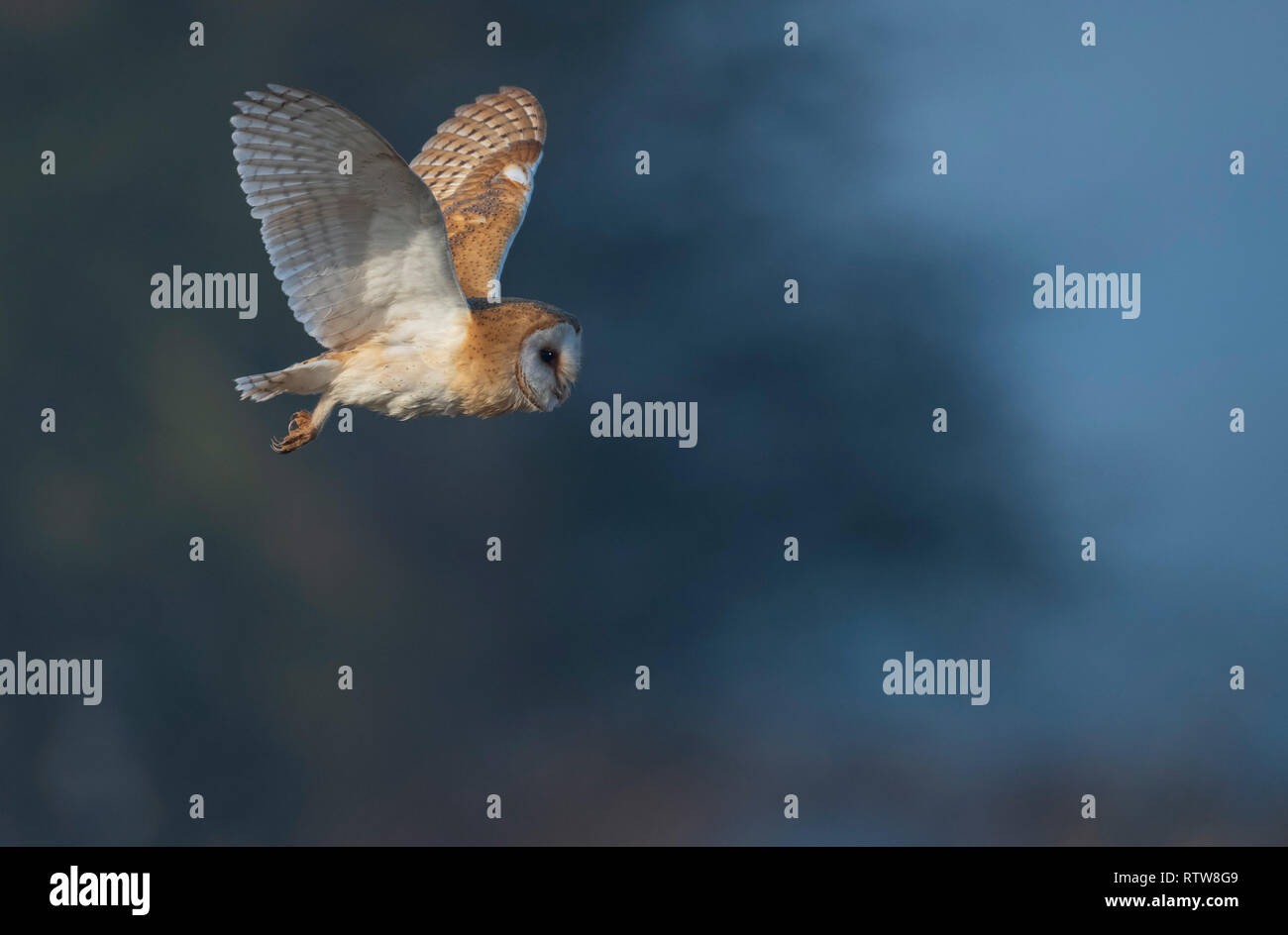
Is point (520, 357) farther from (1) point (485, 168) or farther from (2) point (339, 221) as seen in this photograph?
(1) point (485, 168)

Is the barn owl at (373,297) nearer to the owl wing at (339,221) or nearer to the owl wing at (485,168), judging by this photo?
the owl wing at (339,221)

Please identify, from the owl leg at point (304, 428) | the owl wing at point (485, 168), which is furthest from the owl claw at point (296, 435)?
the owl wing at point (485, 168)

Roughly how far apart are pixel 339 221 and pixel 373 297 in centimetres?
46

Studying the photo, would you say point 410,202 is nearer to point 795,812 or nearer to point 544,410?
point 544,410

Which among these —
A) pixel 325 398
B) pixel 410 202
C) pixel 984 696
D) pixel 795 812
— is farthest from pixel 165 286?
pixel 984 696

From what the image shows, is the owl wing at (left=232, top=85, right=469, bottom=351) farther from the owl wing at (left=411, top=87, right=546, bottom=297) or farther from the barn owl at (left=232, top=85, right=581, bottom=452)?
the owl wing at (left=411, top=87, right=546, bottom=297)

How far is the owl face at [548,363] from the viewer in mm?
6406

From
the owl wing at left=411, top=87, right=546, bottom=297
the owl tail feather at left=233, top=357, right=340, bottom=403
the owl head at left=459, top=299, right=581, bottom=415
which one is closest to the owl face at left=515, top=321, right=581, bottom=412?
the owl head at left=459, top=299, right=581, bottom=415

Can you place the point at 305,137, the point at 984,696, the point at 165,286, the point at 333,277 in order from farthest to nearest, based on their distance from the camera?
the point at 984,696
the point at 165,286
the point at 333,277
the point at 305,137

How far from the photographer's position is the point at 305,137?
5.91 m

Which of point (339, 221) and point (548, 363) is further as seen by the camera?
point (548, 363)

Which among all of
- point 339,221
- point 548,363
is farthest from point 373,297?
point 548,363

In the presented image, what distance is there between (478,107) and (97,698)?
5.02 m

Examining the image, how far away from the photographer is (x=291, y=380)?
21.3 ft
